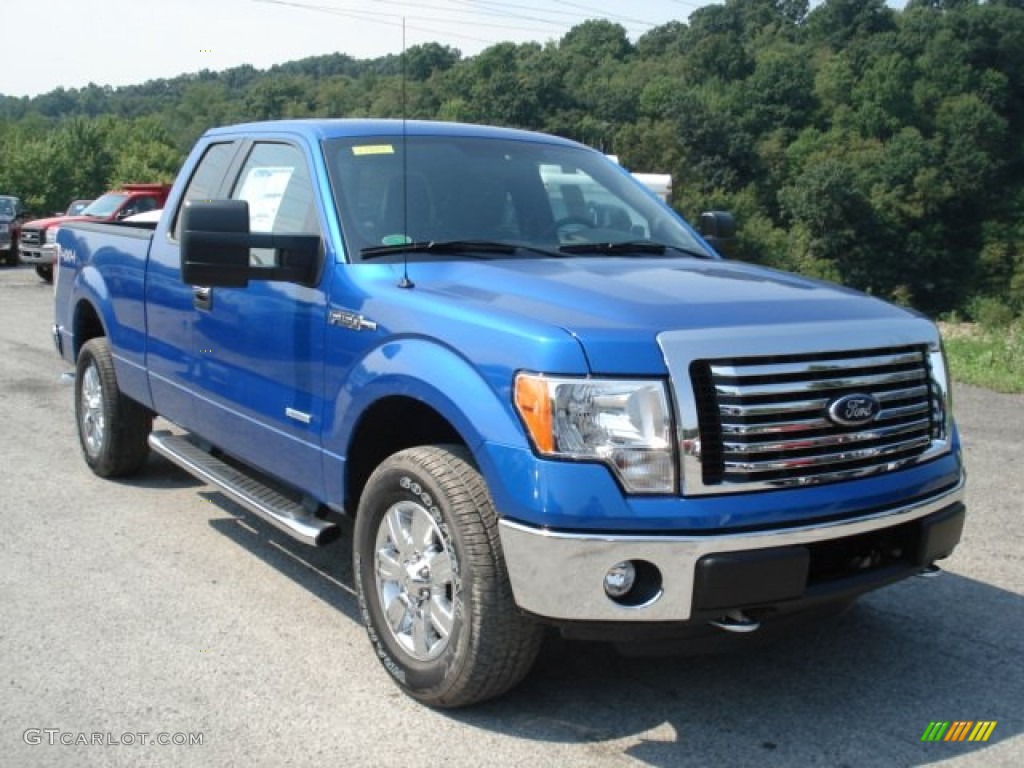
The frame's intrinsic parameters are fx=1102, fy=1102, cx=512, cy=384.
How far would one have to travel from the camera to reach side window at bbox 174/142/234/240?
542 cm

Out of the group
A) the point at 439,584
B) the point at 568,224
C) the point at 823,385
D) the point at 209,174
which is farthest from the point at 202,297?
the point at 823,385

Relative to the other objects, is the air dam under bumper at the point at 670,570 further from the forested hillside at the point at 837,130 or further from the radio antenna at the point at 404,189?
the forested hillside at the point at 837,130

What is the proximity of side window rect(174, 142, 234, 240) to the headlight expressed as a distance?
2.88 m

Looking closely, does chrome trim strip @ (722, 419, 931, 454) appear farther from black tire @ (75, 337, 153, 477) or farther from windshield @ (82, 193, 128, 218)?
windshield @ (82, 193, 128, 218)

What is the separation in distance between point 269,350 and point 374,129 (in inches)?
43.4

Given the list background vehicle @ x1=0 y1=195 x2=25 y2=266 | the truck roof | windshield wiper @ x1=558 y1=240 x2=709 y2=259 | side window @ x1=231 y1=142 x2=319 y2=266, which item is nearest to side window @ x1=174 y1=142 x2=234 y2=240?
the truck roof

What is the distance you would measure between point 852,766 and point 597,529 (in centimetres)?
107

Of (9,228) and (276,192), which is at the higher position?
(276,192)

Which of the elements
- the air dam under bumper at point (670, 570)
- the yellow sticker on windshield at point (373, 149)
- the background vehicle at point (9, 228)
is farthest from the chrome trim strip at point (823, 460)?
the background vehicle at point (9, 228)

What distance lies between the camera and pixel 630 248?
15.1 ft

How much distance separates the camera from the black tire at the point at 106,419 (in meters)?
6.30

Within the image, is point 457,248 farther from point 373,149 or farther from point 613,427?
point 613,427

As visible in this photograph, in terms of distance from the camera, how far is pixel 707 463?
10.5 feet

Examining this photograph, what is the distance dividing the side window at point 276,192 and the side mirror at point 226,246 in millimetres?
238
